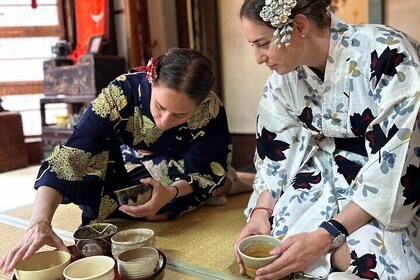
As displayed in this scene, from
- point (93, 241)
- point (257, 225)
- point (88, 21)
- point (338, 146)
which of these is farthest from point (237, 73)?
point (93, 241)

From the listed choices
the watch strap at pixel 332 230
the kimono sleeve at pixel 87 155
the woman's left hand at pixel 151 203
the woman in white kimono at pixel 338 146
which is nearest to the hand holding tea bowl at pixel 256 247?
the woman in white kimono at pixel 338 146

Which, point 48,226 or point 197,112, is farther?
point 197,112

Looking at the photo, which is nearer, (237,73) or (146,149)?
(146,149)

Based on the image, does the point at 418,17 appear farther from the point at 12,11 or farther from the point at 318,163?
the point at 12,11

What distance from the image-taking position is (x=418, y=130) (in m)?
1.30

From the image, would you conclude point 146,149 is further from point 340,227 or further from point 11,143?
point 11,143

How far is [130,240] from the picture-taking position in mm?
1562

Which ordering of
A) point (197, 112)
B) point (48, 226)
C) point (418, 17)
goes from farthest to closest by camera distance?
point (418, 17) < point (197, 112) < point (48, 226)

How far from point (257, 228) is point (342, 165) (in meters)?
0.37

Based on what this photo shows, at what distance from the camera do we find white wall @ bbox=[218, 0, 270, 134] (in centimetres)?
350

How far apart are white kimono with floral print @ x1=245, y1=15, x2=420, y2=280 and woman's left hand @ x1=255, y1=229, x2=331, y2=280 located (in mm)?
74

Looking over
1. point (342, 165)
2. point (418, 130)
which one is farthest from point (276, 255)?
point (418, 130)

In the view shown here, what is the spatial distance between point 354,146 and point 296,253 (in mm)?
474

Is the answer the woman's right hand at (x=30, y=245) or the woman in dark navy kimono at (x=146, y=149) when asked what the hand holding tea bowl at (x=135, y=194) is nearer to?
the woman in dark navy kimono at (x=146, y=149)
